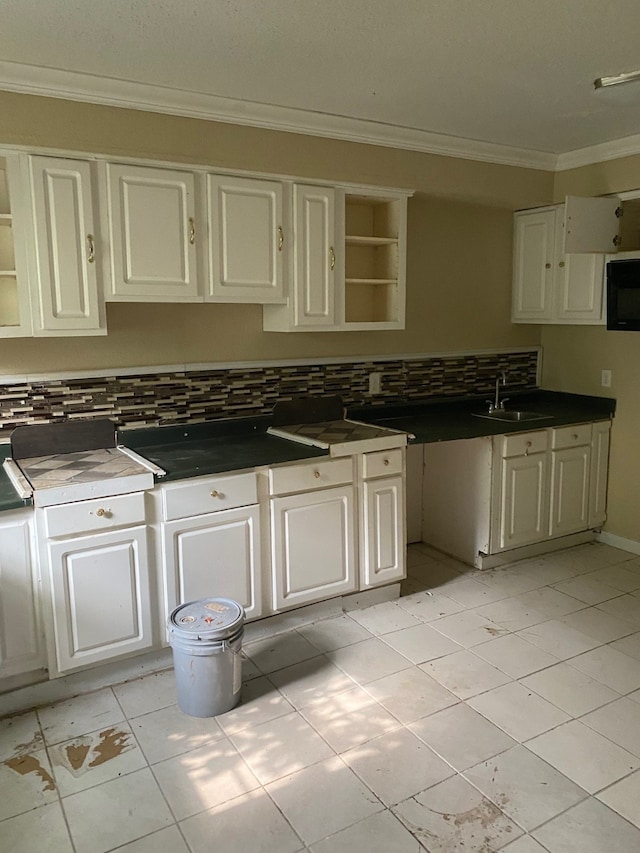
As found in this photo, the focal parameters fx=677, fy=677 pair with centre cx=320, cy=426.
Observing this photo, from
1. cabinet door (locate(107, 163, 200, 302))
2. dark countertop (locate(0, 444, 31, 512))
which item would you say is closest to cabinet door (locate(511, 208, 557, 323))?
cabinet door (locate(107, 163, 200, 302))

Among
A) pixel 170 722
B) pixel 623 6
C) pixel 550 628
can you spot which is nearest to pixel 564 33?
pixel 623 6

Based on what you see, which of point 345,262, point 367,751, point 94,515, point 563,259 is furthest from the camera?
point 563,259

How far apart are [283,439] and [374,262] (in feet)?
3.91

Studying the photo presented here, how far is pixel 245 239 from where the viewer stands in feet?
10.2

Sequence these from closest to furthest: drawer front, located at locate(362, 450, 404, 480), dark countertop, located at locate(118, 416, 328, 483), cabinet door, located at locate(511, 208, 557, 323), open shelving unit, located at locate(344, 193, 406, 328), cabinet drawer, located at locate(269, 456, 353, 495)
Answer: dark countertop, located at locate(118, 416, 328, 483), cabinet drawer, located at locate(269, 456, 353, 495), drawer front, located at locate(362, 450, 404, 480), open shelving unit, located at locate(344, 193, 406, 328), cabinet door, located at locate(511, 208, 557, 323)

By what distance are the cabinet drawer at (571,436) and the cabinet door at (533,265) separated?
72cm

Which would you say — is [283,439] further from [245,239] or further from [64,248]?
[64,248]

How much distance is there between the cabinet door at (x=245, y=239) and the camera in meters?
3.02

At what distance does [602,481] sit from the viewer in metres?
4.21

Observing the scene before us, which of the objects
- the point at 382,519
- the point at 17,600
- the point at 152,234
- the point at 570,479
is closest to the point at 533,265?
the point at 570,479

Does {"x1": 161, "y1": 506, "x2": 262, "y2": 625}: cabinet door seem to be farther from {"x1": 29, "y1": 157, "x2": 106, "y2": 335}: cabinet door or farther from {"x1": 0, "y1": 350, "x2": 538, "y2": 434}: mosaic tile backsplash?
{"x1": 29, "y1": 157, "x2": 106, "y2": 335}: cabinet door

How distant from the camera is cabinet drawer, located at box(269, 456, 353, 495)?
2961 mm

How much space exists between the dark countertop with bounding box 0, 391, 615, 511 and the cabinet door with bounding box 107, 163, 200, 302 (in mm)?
685

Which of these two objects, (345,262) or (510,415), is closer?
(345,262)
